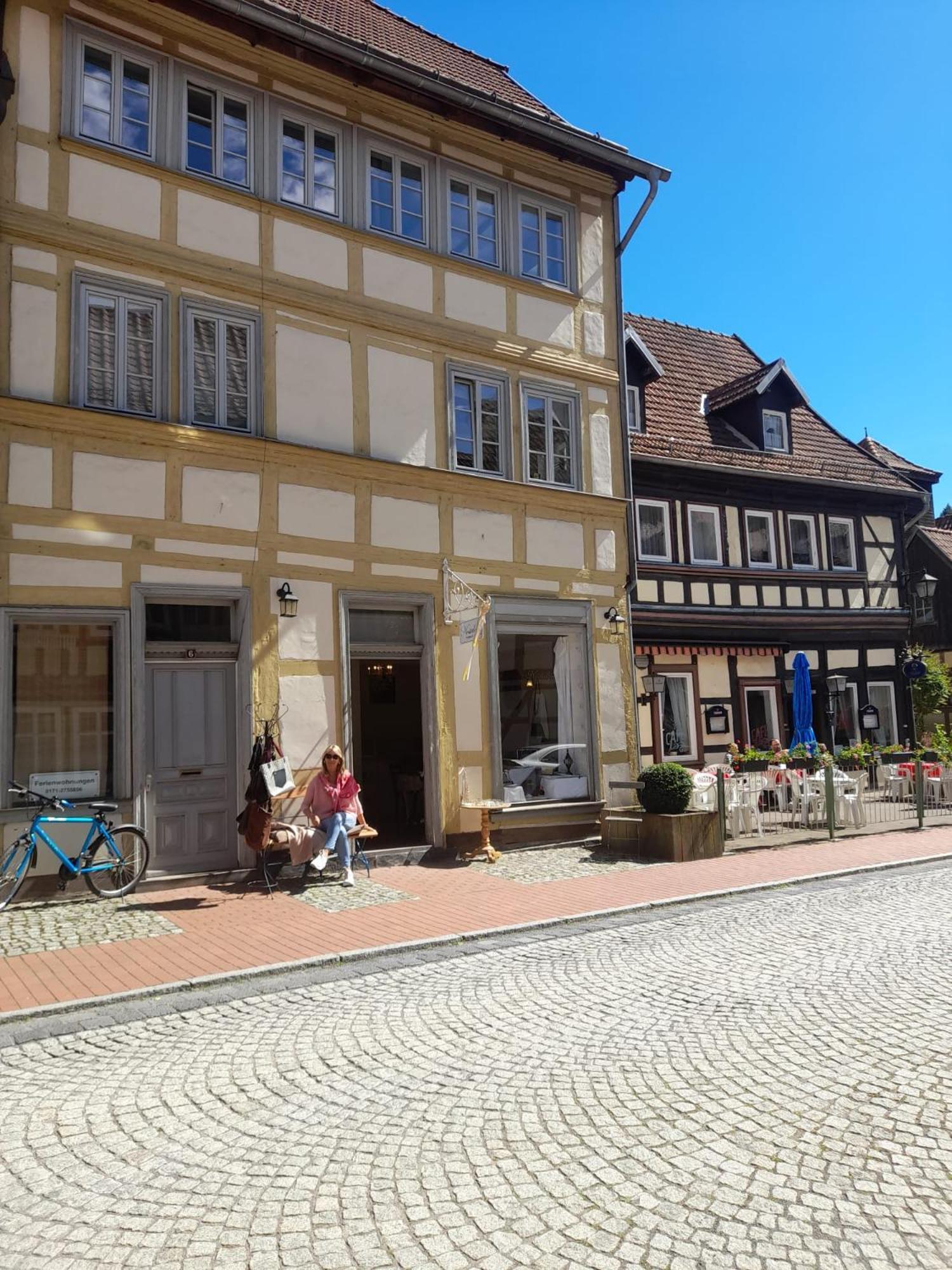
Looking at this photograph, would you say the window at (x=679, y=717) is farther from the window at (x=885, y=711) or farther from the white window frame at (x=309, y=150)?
the white window frame at (x=309, y=150)

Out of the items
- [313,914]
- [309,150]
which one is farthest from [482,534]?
[313,914]

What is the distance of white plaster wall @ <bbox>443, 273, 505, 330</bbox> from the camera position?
13.0m

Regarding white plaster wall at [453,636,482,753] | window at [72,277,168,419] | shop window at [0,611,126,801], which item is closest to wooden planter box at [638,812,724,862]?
white plaster wall at [453,636,482,753]

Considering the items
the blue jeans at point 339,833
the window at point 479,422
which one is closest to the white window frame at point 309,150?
the window at point 479,422

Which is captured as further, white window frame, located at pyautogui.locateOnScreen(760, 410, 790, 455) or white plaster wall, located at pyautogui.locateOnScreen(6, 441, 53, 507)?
white window frame, located at pyautogui.locateOnScreen(760, 410, 790, 455)

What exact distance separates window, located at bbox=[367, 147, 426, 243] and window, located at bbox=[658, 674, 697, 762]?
985 cm

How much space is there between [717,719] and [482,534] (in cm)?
859

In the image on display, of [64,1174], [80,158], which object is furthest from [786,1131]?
[80,158]

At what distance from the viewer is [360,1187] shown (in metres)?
3.54

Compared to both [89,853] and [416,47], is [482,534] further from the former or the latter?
[416,47]

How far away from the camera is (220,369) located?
36.4 ft

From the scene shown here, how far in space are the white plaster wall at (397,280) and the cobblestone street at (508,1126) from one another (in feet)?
29.1

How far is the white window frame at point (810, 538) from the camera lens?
21203 millimetres

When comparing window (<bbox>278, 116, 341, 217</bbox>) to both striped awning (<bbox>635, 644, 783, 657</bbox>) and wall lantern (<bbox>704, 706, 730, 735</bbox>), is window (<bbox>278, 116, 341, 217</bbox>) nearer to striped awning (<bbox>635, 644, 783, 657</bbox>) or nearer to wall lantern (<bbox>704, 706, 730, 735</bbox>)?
striped awning (<bbox>635, 644, 783, 657</bbox>)
